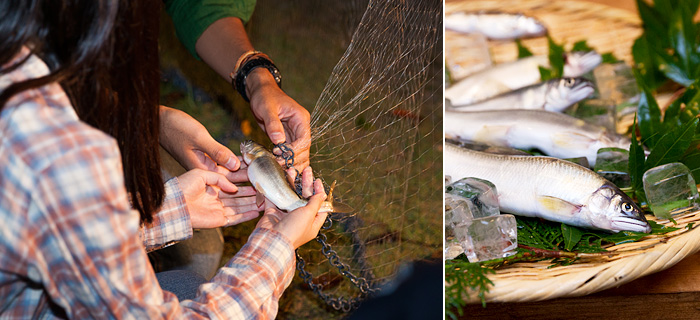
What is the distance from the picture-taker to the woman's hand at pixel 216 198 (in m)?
0.73

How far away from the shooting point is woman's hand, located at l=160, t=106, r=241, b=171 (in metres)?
0.68

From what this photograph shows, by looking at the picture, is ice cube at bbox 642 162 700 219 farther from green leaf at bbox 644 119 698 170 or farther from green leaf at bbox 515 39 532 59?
green leaf at bbox 515 39 532 59

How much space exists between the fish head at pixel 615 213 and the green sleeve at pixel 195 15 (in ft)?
1.89

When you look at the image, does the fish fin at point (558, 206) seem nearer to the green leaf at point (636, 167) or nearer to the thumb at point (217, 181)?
the green leaf at point (636, 167)

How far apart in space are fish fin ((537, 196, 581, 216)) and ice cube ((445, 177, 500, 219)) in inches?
3.0

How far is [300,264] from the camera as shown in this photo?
67cm

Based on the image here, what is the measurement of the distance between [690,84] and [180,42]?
3.36 ft

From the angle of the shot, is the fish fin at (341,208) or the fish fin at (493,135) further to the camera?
the fish fin at (493,135)

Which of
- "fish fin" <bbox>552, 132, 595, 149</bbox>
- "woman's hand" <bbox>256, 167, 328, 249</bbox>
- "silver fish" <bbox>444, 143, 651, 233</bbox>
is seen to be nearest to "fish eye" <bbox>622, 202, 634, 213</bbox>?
"silver fish" <bbox>444, 143, 651, 233</bbox>

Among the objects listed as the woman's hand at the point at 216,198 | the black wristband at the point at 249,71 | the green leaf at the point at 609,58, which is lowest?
the green leaf at the point at 609,58

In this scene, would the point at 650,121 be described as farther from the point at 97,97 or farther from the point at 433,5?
the point at 97,97

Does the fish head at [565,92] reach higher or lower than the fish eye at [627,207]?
higher

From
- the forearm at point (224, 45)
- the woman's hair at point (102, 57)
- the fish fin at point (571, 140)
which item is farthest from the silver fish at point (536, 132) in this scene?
the woman's hair at point (102, 57)

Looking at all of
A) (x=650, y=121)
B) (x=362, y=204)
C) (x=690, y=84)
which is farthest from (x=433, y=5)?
(x=690, y=84)
